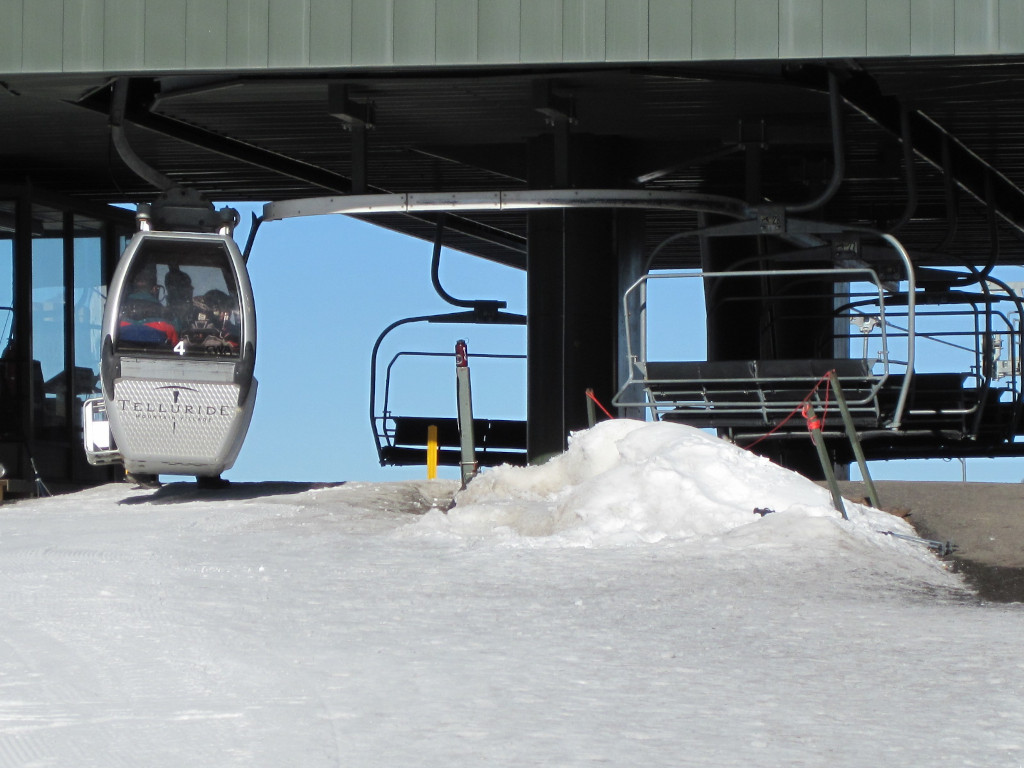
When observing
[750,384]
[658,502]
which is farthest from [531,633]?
[750,384]

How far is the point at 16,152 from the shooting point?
18.6 metres

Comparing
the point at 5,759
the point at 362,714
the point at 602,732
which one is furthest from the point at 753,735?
the point at 5,759

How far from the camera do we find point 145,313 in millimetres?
14133

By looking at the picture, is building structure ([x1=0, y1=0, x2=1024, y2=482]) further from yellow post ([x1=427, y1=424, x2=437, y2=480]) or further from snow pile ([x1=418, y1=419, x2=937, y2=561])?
snow pile ([x1=418, y1=419, x2=937, y2=561])

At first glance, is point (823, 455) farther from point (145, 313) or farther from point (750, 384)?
point (145, 313)

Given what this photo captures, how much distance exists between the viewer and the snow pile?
10656 mm

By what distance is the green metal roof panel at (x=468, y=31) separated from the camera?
1309 cm

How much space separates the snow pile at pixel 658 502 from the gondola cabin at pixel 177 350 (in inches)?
108

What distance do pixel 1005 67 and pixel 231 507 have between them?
7905mm

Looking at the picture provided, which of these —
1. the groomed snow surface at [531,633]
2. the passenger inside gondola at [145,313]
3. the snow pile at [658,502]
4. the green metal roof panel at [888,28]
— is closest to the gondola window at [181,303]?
the passenger inside gondola at [145,313]

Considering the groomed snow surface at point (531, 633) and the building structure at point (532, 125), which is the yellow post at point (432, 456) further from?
the groomed snow surface at point (531, 633)

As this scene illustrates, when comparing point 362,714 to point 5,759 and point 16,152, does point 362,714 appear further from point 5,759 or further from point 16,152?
point 16,152

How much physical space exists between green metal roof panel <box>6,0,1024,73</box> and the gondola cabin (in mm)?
1732

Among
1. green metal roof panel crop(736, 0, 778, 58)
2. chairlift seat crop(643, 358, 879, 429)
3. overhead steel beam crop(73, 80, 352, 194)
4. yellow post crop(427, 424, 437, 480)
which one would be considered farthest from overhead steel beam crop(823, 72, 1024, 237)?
overhead steel beam crop(73, 80, 352, 194)
